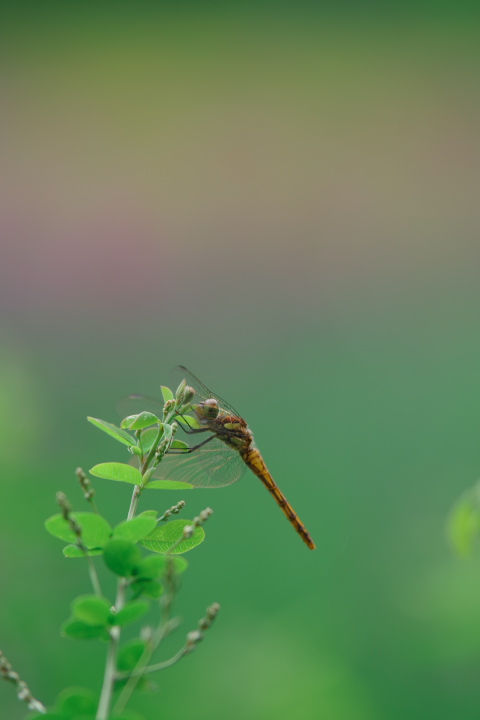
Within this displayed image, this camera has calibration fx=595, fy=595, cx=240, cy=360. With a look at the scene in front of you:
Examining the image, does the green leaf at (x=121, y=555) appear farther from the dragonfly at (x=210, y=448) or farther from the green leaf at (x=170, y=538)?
the dragonfly at (x=210, y=448)

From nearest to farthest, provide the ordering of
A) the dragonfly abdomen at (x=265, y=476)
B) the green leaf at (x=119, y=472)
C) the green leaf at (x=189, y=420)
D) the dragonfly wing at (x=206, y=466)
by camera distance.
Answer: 1. the green leaf at (x=119, y=472)
2. the green leaf at (x=189, y=420)
3. the dragonfly wing at (x=206, y=466)
4. the dragonfly abdomen at (x=265, y=476)

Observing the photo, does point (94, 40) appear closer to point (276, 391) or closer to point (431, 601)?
point (276, 391)

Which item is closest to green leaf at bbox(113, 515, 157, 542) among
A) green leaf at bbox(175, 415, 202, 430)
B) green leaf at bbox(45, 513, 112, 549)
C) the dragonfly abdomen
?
green leaf at bbox(45, 513, 112, 549)

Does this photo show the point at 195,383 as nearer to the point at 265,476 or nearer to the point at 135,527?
the point at 265,476

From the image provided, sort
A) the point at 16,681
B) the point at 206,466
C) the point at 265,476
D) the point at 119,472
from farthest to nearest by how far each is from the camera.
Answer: the point at 265,476, the point at 206,466, the point at 119,472, the point at 16,681

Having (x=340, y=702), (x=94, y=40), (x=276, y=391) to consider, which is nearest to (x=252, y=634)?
(x=340, y=702)

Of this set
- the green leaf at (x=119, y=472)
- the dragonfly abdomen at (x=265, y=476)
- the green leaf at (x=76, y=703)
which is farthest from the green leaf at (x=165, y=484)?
the dragonfly abdomen at (x=265, y=476)

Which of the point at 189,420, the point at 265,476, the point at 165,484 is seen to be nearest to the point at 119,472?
the point at 165,484

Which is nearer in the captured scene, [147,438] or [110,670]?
[110,670]
